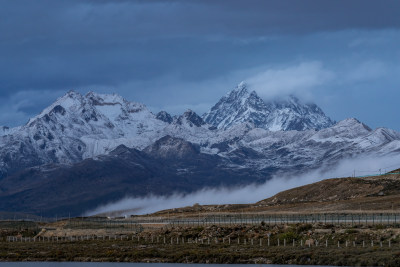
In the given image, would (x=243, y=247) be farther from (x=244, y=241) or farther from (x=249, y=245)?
(x=244, y=241)

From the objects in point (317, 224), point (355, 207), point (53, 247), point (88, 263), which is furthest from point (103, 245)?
point (355, 207)

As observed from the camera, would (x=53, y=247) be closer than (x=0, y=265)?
No

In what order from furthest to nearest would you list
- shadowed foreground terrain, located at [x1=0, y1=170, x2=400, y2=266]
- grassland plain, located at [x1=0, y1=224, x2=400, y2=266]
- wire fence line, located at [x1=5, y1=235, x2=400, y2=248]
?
wire fence line, located at [x1=5, y1=235, x2=400, y2=248] → shadowed foreground terrain, located at [x1=0, y1=170, x2=400, y2=266] → grassland plain, located at [x1=0, y1=224, x2=400, y2=266]

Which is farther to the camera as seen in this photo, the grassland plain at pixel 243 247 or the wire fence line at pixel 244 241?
the wire fence line at pixel 244 241

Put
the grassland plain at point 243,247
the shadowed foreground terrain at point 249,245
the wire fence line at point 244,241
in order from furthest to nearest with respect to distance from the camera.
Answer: the wire fence line at point 244,241
the shadowed foreground terrain at point 249,245
the grassland plain at point 243,247

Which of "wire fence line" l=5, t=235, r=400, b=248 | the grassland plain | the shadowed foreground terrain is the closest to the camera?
the grassland plain

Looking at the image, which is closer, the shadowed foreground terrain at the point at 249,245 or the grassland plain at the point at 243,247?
the grassland plain at the point at 243,247

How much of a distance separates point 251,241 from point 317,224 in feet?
35.9

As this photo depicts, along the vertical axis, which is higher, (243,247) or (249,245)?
(249,245)

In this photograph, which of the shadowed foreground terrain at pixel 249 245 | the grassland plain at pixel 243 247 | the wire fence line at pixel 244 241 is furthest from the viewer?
the wire fence line at pixel 244 241

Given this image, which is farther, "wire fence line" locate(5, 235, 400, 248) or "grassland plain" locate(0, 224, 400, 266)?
"wire fence line" locate(5, 235, 400, 248)

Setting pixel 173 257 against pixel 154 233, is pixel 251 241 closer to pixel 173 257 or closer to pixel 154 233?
pixel 173 257

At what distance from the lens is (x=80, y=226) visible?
181 m

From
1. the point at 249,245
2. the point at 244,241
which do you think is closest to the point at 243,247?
the point at 249,245
